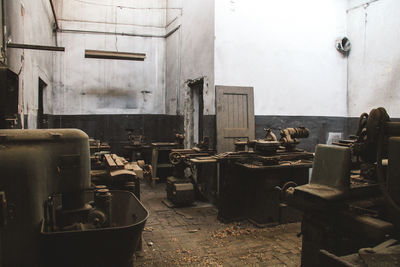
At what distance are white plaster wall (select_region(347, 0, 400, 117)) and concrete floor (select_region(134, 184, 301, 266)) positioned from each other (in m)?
2.90

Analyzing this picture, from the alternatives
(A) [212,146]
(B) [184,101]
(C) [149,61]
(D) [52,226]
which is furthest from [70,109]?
(D) [52,226]

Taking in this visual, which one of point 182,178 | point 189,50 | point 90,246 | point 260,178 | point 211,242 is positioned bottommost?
point 211,242

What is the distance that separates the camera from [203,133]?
5570 millimetres

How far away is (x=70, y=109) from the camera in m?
7.59

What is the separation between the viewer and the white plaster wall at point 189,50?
Result: 210 inches

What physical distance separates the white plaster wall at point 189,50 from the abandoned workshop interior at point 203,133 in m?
0.04

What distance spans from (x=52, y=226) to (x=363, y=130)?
208 cm

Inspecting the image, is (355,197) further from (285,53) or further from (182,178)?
(285,53)

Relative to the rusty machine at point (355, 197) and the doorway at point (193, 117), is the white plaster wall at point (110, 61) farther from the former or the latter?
the rusty machine at point (355, 197)

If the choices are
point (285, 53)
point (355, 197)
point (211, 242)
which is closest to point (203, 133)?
point (285, 53)

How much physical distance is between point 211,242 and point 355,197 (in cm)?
193

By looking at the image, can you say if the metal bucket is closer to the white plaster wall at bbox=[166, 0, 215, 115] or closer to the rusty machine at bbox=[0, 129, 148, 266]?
the rusty machine at bbox=[0, 129, 148, 266]

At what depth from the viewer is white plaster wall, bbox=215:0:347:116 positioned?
523cm

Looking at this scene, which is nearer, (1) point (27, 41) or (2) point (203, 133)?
(1) point (27, 41)
